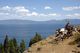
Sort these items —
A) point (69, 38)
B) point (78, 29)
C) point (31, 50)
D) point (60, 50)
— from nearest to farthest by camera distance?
point (60, 50) < point (31, 50) < point (69, 38) < point (78, 29)

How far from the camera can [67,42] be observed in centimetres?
2200

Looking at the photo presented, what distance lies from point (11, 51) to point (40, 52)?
8422 cm

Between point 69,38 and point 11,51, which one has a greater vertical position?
point 69,38

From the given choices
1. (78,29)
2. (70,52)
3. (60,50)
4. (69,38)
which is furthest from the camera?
(78,29)

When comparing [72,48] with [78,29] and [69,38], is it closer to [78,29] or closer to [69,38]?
[69,38]

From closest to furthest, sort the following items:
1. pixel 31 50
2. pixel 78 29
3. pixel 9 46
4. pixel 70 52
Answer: pixel 70 52
pixel 31 50
pixel 78 29
pixel 9 46

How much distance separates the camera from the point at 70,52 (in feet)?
61.3

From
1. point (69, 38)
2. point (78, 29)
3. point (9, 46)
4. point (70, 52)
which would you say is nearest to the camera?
point (70, 52)

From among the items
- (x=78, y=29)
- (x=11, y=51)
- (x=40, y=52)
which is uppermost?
(x=78, y=29)

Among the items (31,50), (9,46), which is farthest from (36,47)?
(9,46)

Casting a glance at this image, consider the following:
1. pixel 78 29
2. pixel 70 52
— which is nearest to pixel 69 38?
pixel 78 29

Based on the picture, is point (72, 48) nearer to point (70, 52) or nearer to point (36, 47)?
point (70, 52)

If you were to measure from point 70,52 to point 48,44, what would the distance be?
14.1 feet

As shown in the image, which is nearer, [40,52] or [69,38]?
[40,52]
